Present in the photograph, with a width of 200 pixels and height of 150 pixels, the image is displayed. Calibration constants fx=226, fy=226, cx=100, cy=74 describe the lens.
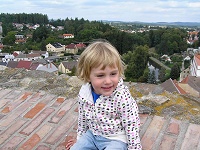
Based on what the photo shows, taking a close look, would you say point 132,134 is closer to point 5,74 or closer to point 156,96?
point 156,96

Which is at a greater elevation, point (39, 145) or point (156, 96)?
point (156, 96)

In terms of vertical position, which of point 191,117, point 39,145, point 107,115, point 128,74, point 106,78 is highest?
point 106,78

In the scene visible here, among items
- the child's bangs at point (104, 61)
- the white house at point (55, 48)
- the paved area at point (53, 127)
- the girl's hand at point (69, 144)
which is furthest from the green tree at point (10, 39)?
the child's bangs at point (104, 61)

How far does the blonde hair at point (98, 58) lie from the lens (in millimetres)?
1289

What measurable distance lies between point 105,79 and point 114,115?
0.76ft

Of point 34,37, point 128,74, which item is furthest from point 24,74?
point 34,37

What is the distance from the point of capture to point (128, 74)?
2636cm

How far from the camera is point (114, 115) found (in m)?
1.37

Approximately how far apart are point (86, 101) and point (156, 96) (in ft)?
3.41

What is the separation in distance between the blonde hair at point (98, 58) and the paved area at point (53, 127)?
624 millimetres

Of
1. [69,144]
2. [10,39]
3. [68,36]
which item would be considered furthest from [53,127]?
[68,36]

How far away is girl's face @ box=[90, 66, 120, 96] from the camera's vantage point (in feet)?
4.30

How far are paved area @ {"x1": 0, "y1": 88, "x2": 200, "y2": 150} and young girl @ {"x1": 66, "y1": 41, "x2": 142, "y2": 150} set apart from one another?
0.29 metres

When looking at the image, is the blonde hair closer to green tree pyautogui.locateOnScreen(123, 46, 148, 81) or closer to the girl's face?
the girl's face
